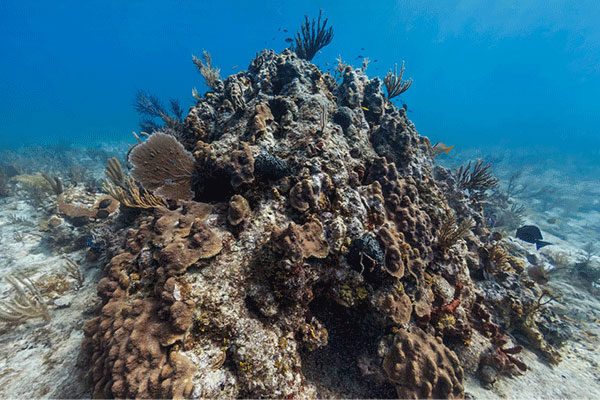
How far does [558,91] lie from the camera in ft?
346

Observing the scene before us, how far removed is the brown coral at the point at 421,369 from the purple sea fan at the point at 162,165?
418cm

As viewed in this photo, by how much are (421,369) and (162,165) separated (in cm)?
512

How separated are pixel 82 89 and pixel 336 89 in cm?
18426

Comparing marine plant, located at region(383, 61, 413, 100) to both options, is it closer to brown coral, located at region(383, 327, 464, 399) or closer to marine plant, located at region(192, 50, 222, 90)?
marine plant, located at region(192, 50, 222, 90)

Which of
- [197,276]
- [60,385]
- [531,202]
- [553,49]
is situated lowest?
[60,385]

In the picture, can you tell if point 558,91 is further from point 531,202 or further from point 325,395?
point 325,395

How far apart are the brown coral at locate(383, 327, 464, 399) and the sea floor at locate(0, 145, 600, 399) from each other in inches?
38.7

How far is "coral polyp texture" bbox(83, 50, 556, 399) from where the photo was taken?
247 cm

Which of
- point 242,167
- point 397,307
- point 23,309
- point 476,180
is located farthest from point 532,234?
point 23,309

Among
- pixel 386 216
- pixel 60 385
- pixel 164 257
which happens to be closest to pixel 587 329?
pixel 386 216

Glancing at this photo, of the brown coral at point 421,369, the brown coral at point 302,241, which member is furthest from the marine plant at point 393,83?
the brown coral at point 421,369

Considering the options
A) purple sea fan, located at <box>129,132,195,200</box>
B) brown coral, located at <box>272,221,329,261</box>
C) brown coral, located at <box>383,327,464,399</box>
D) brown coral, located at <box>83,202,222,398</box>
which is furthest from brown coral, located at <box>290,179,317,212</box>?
brown coral, located at <box>383,327,464,399</box>

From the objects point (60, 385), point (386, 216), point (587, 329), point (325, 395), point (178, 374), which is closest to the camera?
point (178, 374)

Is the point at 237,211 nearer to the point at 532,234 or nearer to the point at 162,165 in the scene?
the point at 162,165
